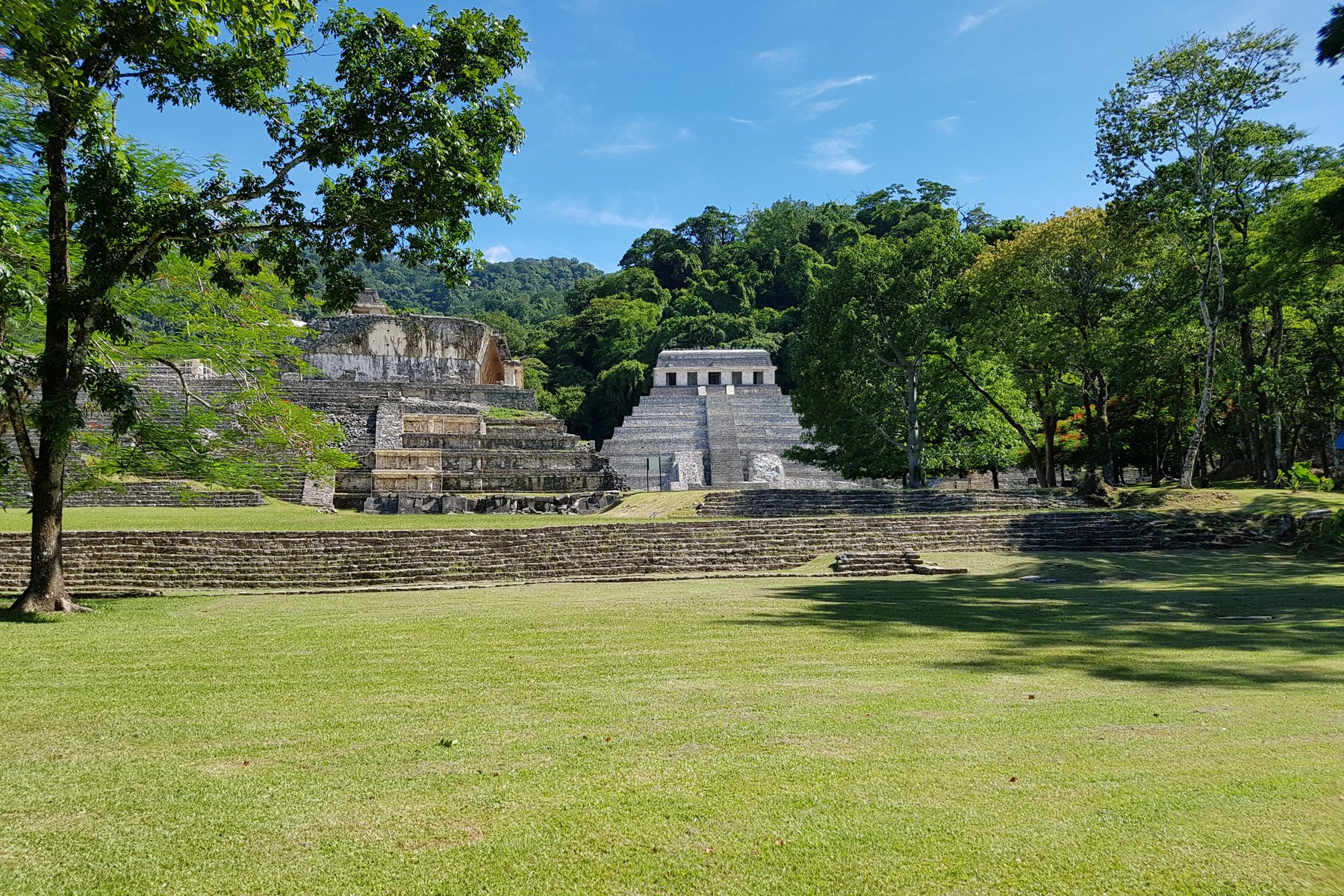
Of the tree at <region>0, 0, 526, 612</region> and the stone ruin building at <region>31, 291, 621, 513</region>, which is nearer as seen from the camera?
the tree at <region>0, 0, 526, 612</region>

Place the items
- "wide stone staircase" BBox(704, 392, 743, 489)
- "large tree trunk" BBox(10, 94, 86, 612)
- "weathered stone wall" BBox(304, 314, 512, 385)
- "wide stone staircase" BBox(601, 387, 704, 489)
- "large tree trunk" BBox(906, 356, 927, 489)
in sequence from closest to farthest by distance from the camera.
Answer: "large tree trunk" BBox(10, 94, 86, 612) < "large tree trunk" BBox(906, 356, 927, 489) < "wide stone staircase" BBox(704, 392, 743, 489) < "wide stone staircase" BBox(601, 387, 704, 489) < "weathered stone wall" BBox(304, 314, 512, 385)

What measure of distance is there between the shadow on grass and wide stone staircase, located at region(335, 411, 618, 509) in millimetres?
13934

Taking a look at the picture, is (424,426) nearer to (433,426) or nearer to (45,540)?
(433,426)

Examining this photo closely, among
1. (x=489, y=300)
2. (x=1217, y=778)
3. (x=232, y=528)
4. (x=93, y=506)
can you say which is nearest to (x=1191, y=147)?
(x=1217, y=778)

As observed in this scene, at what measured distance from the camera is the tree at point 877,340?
2280 cm

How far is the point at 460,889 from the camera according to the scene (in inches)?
109

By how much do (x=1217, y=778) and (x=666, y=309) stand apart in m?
69.3

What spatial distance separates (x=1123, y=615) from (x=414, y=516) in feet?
51.0

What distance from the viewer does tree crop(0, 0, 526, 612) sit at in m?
7.99

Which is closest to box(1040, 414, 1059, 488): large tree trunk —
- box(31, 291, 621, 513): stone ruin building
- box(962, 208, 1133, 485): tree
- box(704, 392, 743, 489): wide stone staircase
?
box(962, 208, 1133, 485): tree

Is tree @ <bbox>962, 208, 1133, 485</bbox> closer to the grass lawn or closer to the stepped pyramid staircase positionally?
the stepped pyramid staircase

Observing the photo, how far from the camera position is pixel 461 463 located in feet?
83.4

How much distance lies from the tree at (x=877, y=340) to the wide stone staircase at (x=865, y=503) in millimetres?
2137

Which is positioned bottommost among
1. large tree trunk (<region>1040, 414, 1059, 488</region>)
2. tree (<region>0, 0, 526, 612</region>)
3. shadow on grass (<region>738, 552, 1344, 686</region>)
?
shadow on grass (<region>738, 552, 1344, 686</region>)
